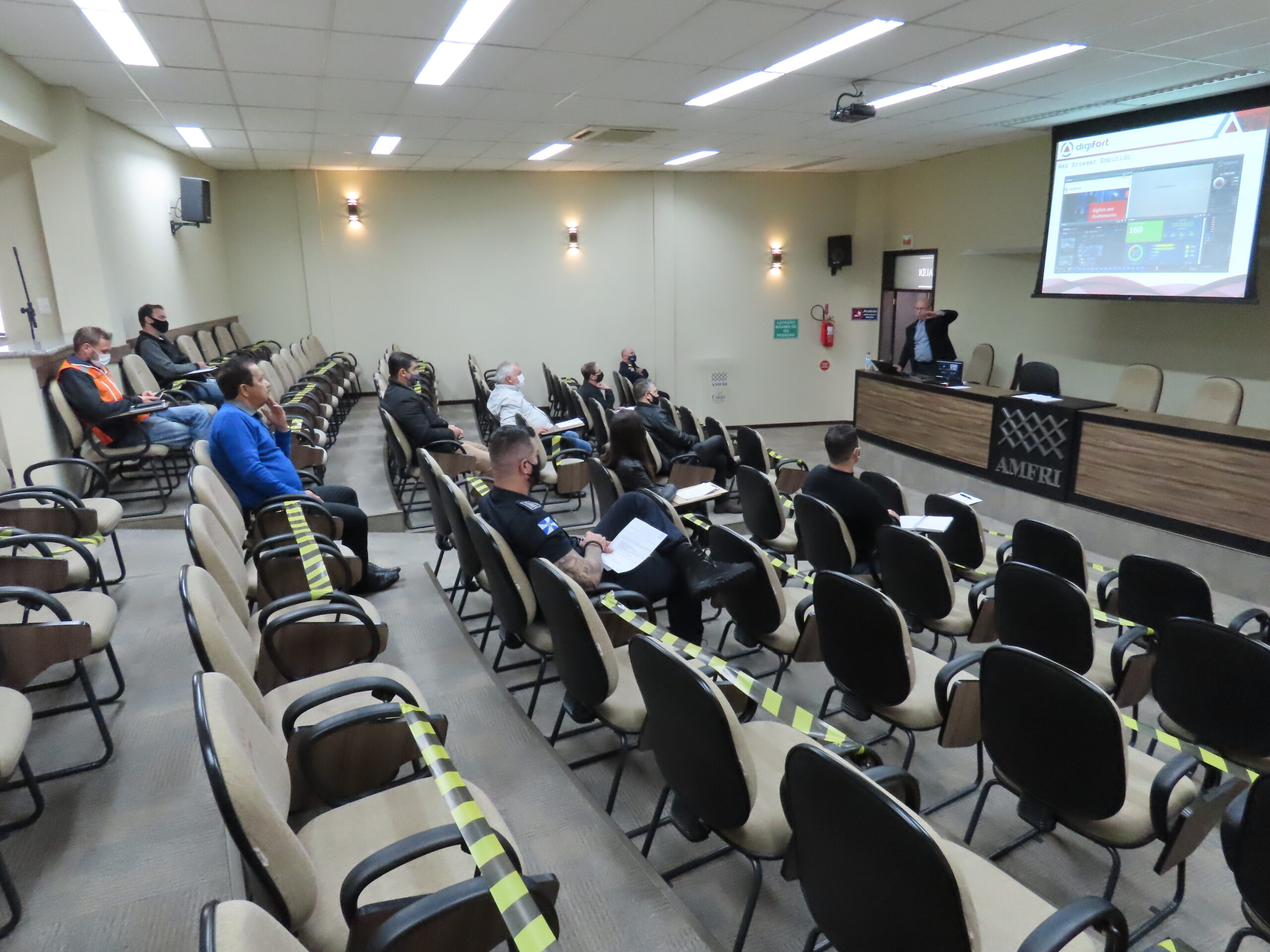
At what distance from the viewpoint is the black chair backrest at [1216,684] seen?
2166mm

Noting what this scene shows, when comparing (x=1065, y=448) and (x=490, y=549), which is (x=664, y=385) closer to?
(x=1065, y=448)

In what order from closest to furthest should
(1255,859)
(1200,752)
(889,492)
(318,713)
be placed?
1. (1255,859)
2. (318,713)
3. (1200,752)
4. (889,492)

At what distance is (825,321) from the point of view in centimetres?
1105

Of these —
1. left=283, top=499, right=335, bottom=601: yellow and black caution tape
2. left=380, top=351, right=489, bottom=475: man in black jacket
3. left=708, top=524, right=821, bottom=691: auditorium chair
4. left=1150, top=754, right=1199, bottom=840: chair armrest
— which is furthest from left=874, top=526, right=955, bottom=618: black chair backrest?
left=380, top=351, right=489, bottom=475: man in black jacket

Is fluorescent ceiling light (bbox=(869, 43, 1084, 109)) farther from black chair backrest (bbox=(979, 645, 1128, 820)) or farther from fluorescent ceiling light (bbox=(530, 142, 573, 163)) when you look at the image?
black chair backrest (bbox=(979, 645, 1128, 820))

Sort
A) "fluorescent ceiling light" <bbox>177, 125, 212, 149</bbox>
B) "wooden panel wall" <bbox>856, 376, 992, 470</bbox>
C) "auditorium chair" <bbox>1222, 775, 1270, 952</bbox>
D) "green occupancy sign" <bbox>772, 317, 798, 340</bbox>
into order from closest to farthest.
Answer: "auditorium chair" <bbox>1222, 775, 1270, 952</bbox> → "wooden panel wall" <bbox>856, 376, 992, 470</bbox> → "fluorescent ceiling light" <bbox>177, 125, 212, 149</bbox> → "green occupancy sign" <bbox>772, 317, 798, 340</bbox>

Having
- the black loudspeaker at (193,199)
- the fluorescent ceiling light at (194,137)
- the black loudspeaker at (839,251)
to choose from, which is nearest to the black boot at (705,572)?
the fluorescent ceiling light at (194,137)

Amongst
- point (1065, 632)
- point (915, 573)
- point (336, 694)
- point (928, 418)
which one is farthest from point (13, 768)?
point (928, 418)

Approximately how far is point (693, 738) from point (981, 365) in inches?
325

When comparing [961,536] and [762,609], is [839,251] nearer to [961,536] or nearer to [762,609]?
[961,536]

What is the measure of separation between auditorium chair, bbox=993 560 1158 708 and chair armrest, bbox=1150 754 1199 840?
2.18 ft

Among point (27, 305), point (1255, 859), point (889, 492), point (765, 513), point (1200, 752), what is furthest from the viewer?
point (27, 305)

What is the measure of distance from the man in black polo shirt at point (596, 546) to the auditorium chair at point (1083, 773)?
1.10m

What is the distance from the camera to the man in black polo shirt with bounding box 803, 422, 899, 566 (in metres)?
3.68
